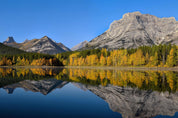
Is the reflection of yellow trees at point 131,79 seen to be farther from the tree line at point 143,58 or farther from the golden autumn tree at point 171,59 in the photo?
the tree line at point 143,58

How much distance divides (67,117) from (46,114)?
1.96 metres

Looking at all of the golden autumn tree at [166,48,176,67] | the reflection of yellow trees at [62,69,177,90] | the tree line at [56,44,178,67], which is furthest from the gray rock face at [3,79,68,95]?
the tree line at [56,44,178,67]

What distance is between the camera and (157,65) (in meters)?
111

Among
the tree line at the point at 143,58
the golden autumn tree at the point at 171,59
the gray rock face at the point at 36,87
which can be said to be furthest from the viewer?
the tree line at the point at 143,58

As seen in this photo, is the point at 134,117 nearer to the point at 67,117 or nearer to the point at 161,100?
the point at 67,117

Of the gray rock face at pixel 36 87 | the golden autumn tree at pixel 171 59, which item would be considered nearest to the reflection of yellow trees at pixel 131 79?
the gray rock face at pixel 36 87

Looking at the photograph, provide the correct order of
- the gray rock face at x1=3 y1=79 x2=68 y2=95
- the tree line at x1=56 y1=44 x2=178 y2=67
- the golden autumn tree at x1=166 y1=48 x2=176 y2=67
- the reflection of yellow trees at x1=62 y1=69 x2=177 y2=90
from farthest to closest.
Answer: the tree line at x1=56 y1=44 x2=178 y2=67
the golden autumn tree at x1=166 y1=48 x2=176 y2=67
the reflection of yellow trees at x1=62 y1=69 x2=177 y2=90
the gray rock face at x1=3 y1=79 x2=68 y2=95

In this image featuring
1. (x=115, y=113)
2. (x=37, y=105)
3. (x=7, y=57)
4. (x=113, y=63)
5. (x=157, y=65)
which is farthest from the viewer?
(x=7, y=57)

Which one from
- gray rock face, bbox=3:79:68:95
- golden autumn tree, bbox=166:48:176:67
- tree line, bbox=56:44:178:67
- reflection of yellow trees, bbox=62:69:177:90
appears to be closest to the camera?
gray rock face, bbox=3:79:68:95

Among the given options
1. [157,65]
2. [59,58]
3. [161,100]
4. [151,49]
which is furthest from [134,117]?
[59,58]

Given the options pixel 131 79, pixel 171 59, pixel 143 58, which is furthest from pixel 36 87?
pixel 143 58

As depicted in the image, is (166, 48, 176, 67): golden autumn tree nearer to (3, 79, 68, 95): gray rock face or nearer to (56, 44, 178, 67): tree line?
(56, 44, 178, 67): tree line

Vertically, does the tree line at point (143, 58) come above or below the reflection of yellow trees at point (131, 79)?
above

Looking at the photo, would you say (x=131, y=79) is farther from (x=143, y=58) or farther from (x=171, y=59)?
(x=143, y=58)
